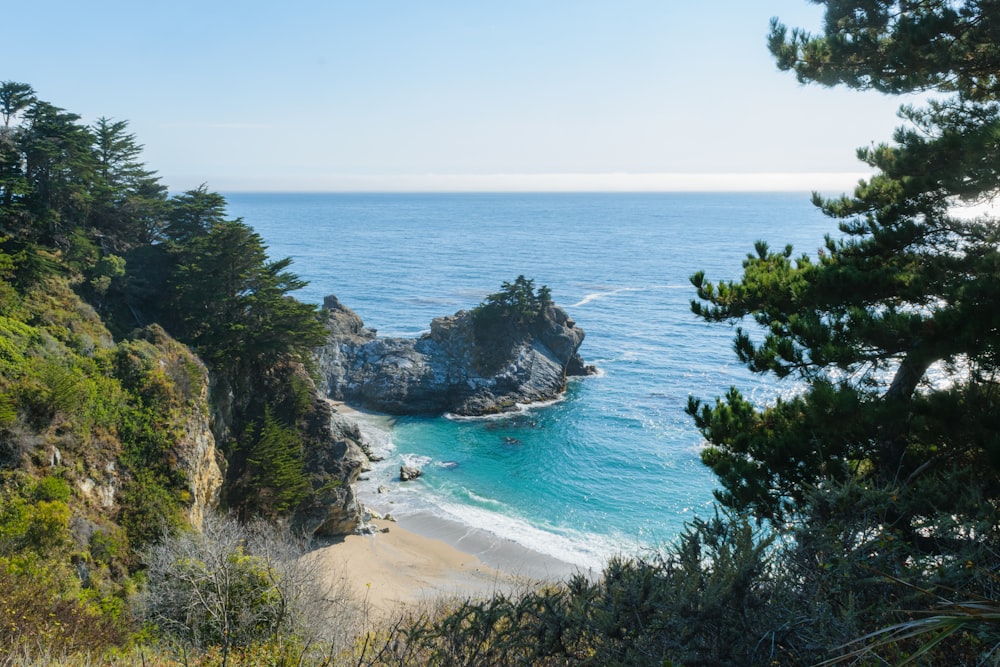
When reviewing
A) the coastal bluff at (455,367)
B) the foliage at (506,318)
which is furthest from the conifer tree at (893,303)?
the foliage at (506,318)

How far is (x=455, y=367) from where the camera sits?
48625 mm

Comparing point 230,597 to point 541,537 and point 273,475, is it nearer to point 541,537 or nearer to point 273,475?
point 273,475

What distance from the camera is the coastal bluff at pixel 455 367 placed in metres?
46.4

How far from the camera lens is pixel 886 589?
5.45 m

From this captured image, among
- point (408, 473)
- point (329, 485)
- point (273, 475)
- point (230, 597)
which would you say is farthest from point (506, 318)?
point (230, 597)

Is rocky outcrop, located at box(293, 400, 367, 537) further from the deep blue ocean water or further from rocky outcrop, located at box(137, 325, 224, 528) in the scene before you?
the deep blue ocean water

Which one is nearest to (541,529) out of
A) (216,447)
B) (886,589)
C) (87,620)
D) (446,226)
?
(216,447)

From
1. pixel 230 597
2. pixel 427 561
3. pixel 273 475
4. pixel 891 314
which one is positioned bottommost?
pixel 427 561

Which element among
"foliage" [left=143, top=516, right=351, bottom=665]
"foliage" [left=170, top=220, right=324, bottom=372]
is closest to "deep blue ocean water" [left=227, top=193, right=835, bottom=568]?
"foliage" [left=143, top=516, right=351, bottom=665]

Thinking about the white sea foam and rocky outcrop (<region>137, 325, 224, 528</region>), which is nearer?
rocky outcrop (<region>137, 325, 224, 528</region>)

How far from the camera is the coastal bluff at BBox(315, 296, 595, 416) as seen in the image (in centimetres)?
4641

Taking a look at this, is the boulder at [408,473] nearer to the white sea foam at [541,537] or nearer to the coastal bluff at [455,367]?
the white sea foam at [541,537]

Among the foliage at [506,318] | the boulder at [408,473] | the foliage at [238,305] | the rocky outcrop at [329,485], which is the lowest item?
the boulder at [408,473]

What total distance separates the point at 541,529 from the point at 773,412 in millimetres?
19882
